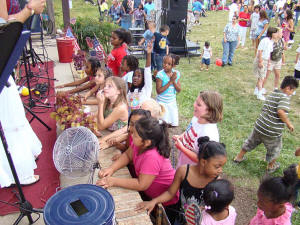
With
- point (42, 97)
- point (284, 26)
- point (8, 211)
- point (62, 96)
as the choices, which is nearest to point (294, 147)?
point (62, 96)

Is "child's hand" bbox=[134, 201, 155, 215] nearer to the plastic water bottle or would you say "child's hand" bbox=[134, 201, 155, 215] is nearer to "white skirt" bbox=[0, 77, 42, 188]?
"white skirt" bbox=[0, 77, 42, 188]

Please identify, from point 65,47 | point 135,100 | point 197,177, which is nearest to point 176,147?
point 197,177

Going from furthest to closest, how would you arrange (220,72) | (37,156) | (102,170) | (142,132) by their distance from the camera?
(220,72), (37,156), (102,170), (142,132)

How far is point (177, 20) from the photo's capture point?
32.2 feet

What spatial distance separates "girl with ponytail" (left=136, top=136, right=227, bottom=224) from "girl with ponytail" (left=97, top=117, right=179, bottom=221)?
0.31ft

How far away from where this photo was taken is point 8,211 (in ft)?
8.49

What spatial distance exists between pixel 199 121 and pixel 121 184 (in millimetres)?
1040

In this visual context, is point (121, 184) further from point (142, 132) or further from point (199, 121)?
point (199, 121)

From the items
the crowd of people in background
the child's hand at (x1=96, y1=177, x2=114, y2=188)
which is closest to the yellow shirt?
the crowd of people in background

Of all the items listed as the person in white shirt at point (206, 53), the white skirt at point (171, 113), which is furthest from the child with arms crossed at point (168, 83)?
the person in white shirt at point (206, 53)

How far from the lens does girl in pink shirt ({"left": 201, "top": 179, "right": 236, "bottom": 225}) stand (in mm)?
1943

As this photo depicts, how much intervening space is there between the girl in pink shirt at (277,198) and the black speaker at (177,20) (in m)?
8.48

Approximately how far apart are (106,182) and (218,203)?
95cm

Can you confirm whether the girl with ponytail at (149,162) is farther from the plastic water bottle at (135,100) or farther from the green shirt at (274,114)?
the green shirt at (274,114)
